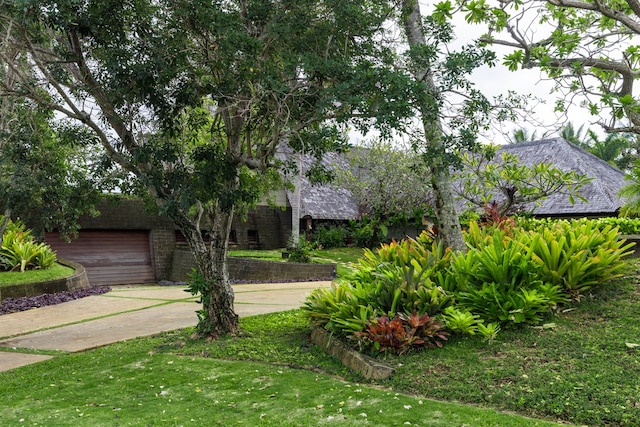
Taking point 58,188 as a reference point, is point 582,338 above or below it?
below

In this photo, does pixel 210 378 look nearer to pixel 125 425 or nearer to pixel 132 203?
pixel 125 425

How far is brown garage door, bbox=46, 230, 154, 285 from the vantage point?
18.9 metres

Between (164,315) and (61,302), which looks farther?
(61,302)

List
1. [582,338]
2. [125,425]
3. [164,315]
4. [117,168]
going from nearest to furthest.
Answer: [125,425] → [582,338] → [117,168] → [164,315]

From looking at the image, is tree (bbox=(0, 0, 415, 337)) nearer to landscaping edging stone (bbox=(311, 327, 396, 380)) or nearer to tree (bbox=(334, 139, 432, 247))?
landscaping edging stone (bbox=(311, 327, 396, 380))

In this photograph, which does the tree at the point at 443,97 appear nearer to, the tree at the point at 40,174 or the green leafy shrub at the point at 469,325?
the green leafy shrub at the point at 469,325

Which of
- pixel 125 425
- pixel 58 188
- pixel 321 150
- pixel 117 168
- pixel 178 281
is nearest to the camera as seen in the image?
pixel 125 425

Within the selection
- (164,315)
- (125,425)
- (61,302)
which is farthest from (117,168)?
(61,302)

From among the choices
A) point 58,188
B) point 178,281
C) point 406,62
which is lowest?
point 178,281

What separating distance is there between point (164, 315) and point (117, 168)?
2.99 m

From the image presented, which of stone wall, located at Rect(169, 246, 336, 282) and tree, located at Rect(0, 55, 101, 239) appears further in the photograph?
stone wall, located at Rect(169, 246, 336, 282)

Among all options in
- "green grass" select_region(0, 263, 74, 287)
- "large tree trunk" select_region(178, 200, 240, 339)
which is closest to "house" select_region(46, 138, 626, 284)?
"green grass" select_region(0, 263, 74, 287)

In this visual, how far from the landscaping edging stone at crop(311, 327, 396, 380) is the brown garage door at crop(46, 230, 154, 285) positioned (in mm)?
14586

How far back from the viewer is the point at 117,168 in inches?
315
